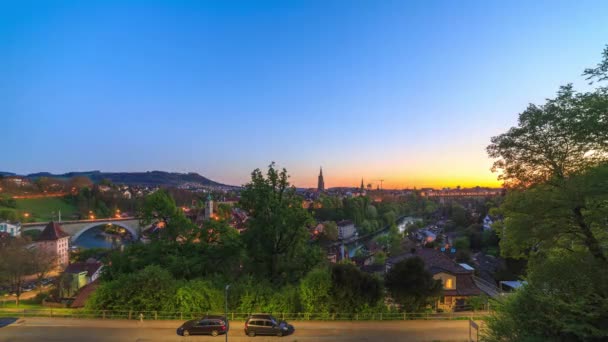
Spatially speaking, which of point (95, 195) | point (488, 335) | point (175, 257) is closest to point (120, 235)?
point (95, 195)

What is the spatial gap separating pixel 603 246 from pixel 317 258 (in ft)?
36.3

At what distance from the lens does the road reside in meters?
12.1

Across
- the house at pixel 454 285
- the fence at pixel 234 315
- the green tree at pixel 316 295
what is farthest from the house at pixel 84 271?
the house at pixel 454 285

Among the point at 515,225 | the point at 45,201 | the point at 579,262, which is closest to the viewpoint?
the point at 579,262

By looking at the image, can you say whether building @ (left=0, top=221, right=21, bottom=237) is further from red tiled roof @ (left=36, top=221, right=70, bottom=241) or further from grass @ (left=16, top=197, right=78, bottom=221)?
grass @ (left=16, top=197, right=78, bottom=221)

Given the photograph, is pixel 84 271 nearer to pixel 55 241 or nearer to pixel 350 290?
pixel 55 241

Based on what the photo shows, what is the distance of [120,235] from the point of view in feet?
272

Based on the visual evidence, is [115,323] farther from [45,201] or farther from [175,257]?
[45,201]

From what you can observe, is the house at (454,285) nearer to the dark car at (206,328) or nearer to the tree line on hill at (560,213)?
the tree line on hill at (560,213)

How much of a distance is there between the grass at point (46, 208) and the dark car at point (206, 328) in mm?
80844

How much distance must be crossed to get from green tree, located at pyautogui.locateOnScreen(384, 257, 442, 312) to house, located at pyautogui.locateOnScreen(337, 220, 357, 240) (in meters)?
60.4

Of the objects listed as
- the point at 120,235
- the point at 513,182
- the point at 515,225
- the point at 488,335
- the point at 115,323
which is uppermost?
the point at 513,182

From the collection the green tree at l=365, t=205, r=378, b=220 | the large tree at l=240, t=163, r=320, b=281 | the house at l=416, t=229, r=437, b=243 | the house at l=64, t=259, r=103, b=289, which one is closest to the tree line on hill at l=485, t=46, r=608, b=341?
the large tree at l=240, t=163, r=320, b=281

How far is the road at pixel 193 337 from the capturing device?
12.1m
